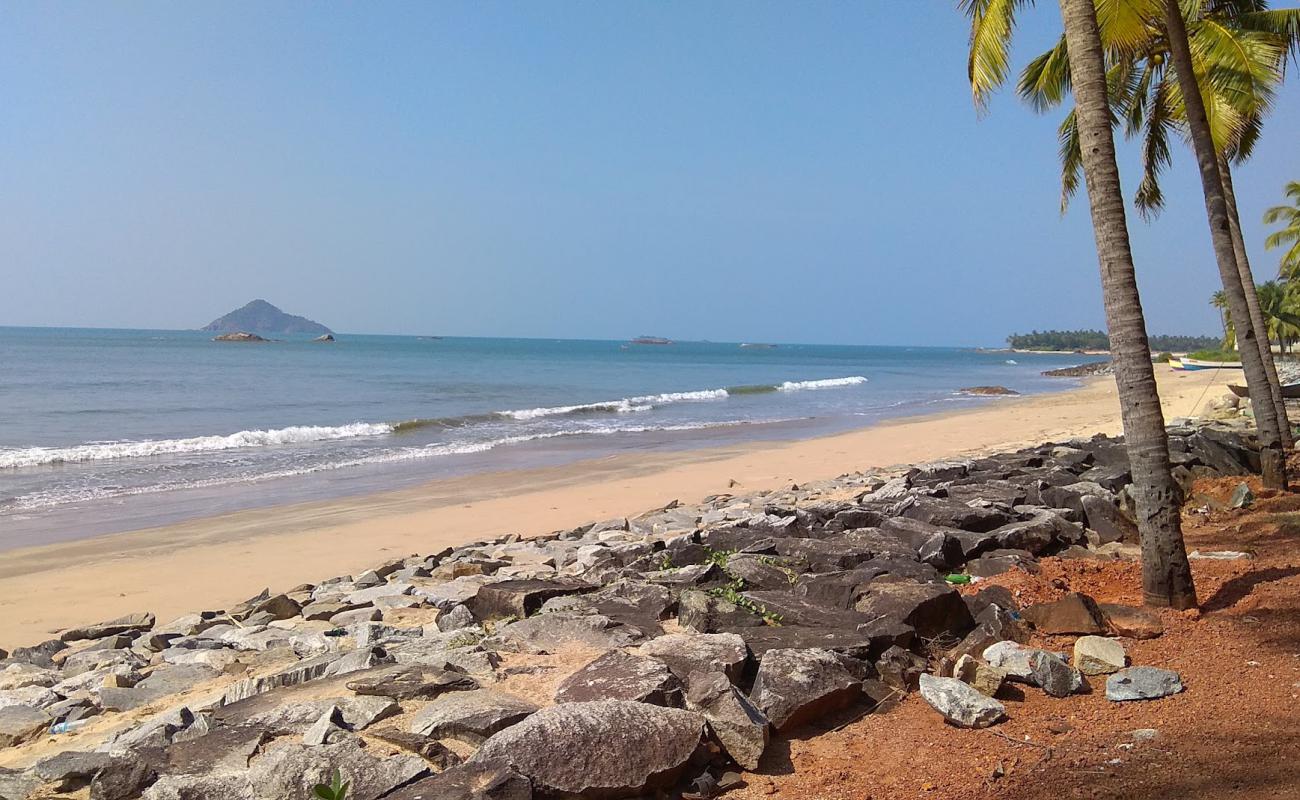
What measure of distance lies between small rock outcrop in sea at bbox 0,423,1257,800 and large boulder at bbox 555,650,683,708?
0.6 inches

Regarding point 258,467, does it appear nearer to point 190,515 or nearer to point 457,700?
point 190,515

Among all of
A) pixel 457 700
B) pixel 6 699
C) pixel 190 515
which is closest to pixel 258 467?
pixel 190 515

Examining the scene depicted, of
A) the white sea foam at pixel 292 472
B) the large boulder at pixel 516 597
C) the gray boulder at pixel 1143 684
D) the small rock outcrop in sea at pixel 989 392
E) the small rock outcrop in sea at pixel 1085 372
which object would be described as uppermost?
the gray boulder at pixel 1143 684

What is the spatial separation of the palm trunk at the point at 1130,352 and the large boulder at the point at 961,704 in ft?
6.83

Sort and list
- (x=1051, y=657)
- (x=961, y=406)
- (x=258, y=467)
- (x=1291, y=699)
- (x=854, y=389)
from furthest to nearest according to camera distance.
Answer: (x=854, y=389) → (x=961, y=406) → (x=258, y=467) → (x=1051, y=657) → (x=1291, y=699)

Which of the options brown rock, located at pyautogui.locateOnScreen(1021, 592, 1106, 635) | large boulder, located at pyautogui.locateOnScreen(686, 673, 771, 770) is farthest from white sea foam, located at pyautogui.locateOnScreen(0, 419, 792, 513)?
brown rock, located at pyautogui.locateOnScreen(1021, 592, 1106, 635)

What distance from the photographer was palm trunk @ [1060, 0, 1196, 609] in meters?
5.41

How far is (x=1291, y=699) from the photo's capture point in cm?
402

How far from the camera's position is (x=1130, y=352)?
5398 mm

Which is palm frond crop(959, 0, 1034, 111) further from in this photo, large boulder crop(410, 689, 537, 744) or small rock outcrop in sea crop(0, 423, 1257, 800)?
large boulder crop(410, 689, 537, 744)

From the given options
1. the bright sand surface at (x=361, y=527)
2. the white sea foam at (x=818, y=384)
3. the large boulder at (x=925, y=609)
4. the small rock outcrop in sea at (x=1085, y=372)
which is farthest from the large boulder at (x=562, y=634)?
the small rock outcrop in sea at (x=1085, y=372)

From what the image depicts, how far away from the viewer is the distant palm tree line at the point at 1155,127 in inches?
214

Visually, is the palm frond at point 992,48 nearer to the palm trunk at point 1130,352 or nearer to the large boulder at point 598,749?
the palm trunk at point 1130,352

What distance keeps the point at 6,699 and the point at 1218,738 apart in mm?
6548
